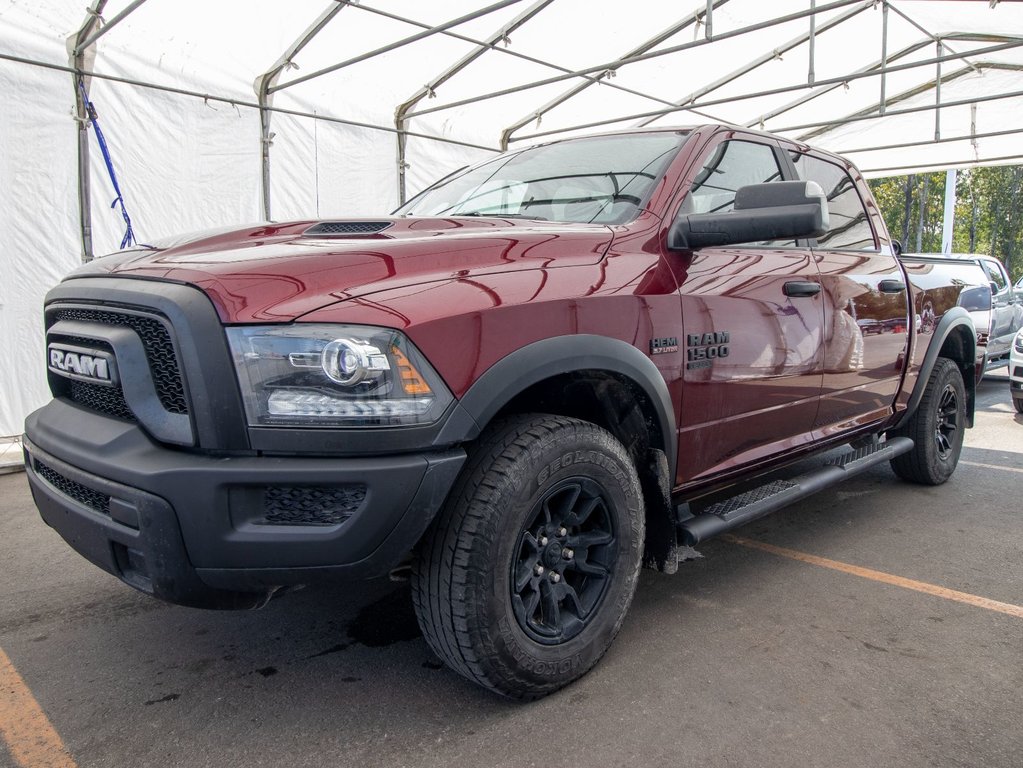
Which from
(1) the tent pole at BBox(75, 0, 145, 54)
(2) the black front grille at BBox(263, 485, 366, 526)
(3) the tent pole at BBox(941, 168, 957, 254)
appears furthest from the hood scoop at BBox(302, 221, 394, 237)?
(3) the tent pole at BBox(941, 168, 957, 254)

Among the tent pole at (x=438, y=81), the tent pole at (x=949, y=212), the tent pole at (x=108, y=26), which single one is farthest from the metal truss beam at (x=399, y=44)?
the tent pole at (x=949, y=212)

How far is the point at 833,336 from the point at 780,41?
7731 mm

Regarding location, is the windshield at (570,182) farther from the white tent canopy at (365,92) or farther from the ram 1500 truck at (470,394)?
the white tent canopy at (365,92)

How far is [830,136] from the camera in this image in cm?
1226

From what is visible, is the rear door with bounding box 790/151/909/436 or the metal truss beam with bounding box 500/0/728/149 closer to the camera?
the rear door with bounding box 790/151/909/436

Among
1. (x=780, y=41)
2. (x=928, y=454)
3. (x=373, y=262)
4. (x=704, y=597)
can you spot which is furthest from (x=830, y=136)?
(x=373, y=262)

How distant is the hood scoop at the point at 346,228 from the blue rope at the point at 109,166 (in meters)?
4.58

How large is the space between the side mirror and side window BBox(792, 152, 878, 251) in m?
1.06

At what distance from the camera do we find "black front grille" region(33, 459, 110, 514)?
6.45 ft

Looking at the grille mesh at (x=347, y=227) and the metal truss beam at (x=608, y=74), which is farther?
the metal truss beam at (x=608, y=74)

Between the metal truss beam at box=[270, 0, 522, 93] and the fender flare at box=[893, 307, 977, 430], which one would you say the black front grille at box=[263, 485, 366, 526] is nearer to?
the fender flare at box=[893, 307, 977, 430]

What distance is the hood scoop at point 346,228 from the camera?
231 centimetres

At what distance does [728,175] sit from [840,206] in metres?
1.07

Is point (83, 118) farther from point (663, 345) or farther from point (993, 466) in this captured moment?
point (993, 466)
